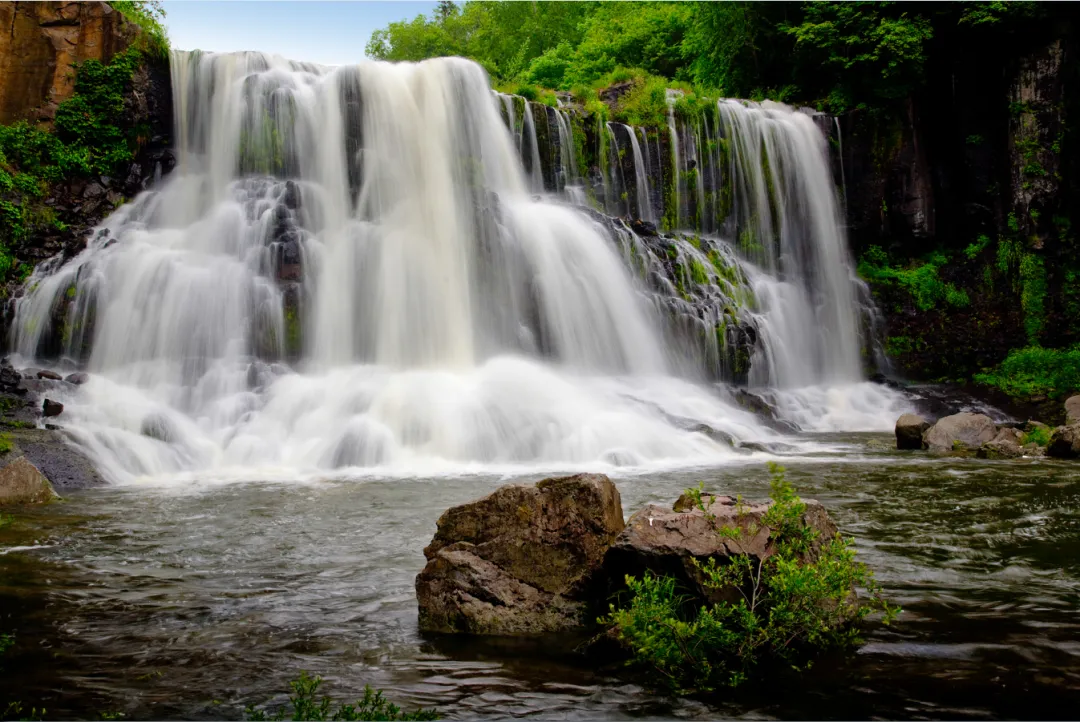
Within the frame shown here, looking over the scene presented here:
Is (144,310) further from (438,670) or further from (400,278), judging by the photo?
(438,670)

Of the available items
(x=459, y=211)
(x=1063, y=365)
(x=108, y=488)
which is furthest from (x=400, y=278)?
(x=1063, y=365)

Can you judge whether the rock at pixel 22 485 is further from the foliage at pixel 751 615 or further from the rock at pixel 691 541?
the foliage at pixel 751 615

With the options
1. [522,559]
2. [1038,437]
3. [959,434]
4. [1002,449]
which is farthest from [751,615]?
[1038,437]

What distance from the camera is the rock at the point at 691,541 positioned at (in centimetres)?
523

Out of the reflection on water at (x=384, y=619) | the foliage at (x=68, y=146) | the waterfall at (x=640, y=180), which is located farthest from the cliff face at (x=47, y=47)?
the reflection on water at (x=384, y=619)

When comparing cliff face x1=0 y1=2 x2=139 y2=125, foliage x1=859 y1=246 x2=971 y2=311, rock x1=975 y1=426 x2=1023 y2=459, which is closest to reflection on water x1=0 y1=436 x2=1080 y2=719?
rock x1=975 y1=426 x2=1023 y2=459

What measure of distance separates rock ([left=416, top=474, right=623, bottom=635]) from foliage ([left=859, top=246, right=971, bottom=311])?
78.2 feet

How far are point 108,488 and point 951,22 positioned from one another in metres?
27.3

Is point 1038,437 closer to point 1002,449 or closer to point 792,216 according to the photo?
point 1002,449

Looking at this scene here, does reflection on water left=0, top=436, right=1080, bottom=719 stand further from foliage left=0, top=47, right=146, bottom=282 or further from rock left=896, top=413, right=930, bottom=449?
foliage left=0, top=47, right=146, bottom=282

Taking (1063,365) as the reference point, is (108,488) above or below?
below

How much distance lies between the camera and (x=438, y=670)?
498 centimetres

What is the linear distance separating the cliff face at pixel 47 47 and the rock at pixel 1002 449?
23302 mm

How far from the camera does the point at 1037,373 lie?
23844 millimetres
